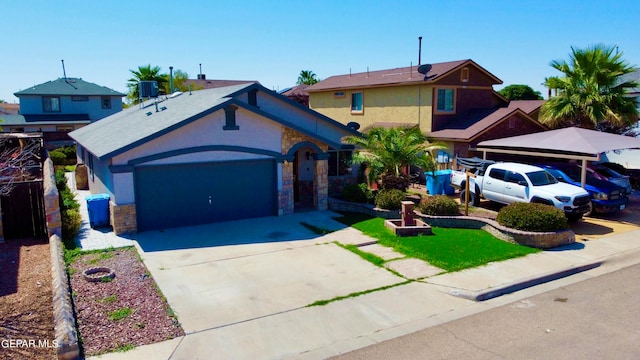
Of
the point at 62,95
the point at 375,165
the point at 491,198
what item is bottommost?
the point at 491,198

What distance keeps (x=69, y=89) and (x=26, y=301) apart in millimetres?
39743

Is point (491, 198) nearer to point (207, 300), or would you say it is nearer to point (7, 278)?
point (207, 300)

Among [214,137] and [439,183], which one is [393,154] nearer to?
[439,183]

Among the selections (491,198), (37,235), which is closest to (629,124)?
(491,198)

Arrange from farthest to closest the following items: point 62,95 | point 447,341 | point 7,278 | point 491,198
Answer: point 62,95 < point 491,198 < point 7,278 < point 447,341

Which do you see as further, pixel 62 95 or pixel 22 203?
pixel 62 95

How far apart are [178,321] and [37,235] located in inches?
326

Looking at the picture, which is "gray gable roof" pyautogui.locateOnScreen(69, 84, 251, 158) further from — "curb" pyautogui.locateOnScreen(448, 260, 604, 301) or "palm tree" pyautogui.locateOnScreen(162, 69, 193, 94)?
"palm tree" pyautogui.locateOnScreen(162, 69, 193, 94)

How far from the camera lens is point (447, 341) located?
332 inches

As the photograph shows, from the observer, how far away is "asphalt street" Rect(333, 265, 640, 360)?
7.97m

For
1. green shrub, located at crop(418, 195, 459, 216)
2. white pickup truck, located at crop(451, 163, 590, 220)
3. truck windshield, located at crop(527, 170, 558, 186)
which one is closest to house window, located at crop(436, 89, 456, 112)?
white pickup truck, located at crop(451, 163, 590, 220)

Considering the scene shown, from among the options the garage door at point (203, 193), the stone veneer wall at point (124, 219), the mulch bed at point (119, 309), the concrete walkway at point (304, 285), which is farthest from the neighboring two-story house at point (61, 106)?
the mulch bed at point (119, 309)

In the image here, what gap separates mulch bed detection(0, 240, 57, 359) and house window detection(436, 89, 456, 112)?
63.5 feet

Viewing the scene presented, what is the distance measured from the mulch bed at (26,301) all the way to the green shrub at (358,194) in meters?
10.3
